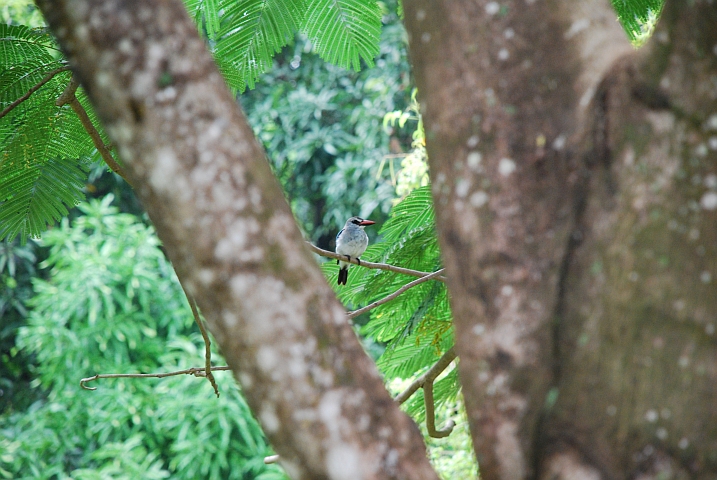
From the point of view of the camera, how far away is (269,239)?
1137 millimetres

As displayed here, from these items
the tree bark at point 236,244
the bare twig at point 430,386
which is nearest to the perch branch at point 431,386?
the bare twig at point 430,386

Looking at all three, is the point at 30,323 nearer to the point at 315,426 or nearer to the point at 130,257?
the point at 130,257

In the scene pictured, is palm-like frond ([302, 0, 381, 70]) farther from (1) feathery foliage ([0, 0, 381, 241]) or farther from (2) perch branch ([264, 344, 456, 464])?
(2) perch branch ([264, 344, 456, 464])

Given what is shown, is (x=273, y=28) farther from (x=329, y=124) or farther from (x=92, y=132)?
(x=329, y=124)

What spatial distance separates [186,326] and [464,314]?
27.4ft

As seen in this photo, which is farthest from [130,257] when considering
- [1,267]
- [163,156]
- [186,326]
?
[163,156]

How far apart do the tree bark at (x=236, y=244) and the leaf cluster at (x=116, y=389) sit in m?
6.91

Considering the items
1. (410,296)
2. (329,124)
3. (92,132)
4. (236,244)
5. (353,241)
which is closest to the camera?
(236,244)

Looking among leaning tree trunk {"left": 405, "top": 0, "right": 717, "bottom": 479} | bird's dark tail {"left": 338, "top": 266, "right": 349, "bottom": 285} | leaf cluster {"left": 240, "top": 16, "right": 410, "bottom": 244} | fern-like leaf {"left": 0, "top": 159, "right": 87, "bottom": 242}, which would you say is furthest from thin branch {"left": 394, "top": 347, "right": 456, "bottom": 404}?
leaf cluster {"left": 240, "top": 16, "right": 410, "bottom": 244}

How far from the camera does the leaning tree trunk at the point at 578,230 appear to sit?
109 centimetres

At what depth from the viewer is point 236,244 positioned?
1120 millimetres

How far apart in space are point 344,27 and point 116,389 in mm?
6678

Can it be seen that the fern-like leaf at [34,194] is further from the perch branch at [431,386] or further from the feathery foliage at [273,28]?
the perch branch at [431,386]

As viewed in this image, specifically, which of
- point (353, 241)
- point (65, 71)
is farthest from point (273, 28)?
point (353, 241)
